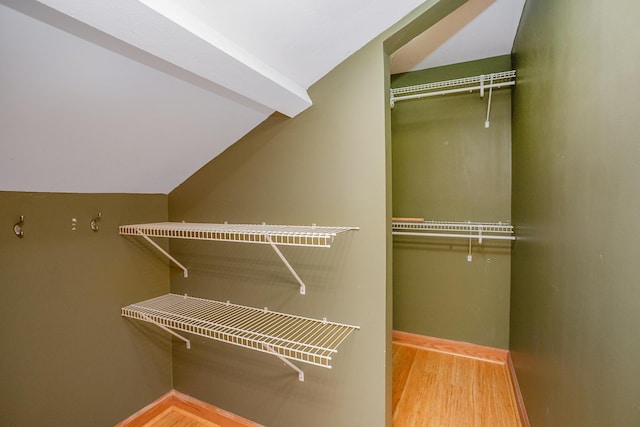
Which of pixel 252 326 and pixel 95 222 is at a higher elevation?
pixel 95 222

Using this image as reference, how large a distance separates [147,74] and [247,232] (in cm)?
64

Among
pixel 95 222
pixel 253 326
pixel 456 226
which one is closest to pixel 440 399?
pixel 456 226

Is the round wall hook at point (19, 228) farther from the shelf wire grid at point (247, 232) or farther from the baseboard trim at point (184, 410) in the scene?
the baseboard trim at point (184, 410)

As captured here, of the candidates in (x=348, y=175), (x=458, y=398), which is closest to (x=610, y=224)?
(x=348, y=175)

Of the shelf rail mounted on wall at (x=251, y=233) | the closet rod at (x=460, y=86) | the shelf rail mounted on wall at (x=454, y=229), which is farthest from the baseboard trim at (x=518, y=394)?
the closet rod at (x=460, y=86)

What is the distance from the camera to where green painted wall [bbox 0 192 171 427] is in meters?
1.24

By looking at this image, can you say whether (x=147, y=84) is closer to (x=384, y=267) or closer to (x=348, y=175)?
(x=348, y=175)

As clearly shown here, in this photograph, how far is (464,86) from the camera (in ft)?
6.93

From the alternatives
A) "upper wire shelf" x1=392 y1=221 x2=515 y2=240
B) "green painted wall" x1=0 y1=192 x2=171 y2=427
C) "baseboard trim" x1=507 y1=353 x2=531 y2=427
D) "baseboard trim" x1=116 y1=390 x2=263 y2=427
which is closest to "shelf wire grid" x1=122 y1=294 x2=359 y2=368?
"green painted wall" x1=0 y1=192 x2=171 y2=427

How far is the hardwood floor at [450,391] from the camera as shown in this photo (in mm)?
1617

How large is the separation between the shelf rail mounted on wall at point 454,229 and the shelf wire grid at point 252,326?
94 cm

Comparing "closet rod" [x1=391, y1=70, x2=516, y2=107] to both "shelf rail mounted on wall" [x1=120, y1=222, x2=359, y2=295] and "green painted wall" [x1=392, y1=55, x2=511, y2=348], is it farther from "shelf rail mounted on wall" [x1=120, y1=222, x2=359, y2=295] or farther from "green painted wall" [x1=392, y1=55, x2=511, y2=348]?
"shelf rail mounted on wall" [x1=120, y1=222, x2=359, y2=295]

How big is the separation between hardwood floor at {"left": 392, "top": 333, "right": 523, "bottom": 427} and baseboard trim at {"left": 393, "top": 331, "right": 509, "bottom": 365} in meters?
0.02

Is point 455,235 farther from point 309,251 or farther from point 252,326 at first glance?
point 252,326
